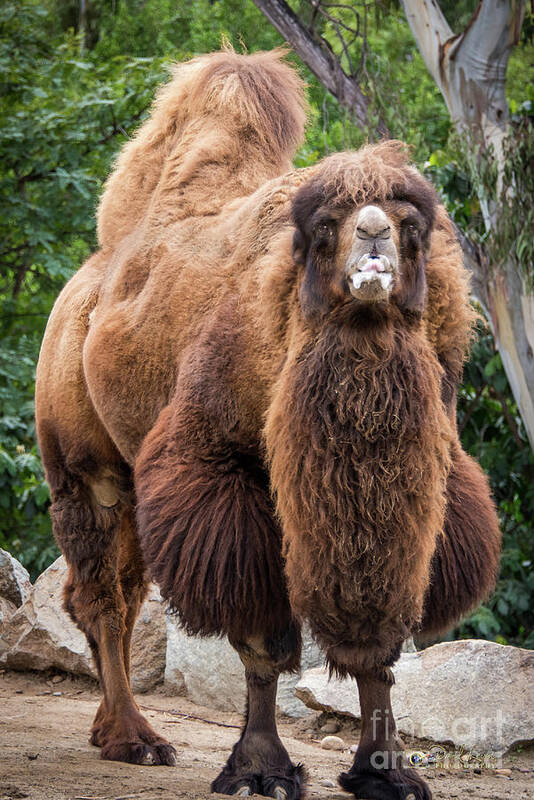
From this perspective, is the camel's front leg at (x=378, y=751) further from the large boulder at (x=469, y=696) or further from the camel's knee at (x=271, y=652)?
the large boulder at (x=469, y=696)

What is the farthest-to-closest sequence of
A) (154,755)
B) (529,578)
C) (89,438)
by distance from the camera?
(529,578)
(89,438)
(154,755)

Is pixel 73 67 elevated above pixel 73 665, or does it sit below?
above

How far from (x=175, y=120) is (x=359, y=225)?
2431mm

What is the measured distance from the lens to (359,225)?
3.46 m

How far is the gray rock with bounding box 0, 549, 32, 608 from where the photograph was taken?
745cm

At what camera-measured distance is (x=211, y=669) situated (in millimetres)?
6629

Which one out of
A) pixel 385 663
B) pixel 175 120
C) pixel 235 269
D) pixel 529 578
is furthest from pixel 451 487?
pixel 529 578

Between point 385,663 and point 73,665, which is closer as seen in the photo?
point 385,663

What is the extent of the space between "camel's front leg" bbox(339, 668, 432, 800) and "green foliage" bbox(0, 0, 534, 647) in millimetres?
4339

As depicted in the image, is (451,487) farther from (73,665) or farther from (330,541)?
(73,665)

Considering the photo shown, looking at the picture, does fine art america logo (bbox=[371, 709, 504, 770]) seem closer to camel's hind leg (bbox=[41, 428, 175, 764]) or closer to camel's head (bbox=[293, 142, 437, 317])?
camel's hind leg (bbox=[41, 428, 175, 764])

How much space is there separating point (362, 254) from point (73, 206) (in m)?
7.17

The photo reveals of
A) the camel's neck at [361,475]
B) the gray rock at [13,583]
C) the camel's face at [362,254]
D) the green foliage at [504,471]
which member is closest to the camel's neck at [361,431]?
the camel's neck at [361,475]

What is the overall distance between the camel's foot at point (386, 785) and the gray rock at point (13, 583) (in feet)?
12.7
